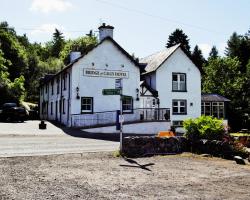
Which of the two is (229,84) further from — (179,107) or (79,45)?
(79,45)

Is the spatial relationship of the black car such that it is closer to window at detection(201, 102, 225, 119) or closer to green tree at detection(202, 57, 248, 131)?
window at detection(201, 102, 225, 119)

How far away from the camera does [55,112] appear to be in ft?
132

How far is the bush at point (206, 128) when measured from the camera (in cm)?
1542

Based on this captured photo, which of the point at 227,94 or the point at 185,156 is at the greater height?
the point at 227,94

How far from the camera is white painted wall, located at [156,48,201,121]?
3694 centimetres

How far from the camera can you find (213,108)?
43.9 meters

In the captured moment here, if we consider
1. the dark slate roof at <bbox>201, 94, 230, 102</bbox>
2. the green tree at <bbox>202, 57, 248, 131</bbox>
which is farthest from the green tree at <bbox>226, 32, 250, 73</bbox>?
the dark slate roof at <bbox>201, 94, 230, 102</bbox>

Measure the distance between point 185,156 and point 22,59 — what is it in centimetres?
5694

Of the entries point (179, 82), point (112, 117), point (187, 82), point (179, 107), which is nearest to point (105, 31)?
point (112, 117)

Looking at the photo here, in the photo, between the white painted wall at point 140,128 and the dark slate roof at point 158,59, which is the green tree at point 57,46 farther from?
the white painted wall at point 140,128

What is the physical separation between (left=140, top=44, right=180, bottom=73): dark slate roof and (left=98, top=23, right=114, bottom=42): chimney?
608 cm

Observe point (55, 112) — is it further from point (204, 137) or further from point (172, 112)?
point (204, 137)

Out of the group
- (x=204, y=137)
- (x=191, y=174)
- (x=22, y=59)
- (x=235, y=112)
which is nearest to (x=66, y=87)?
(x=204, y=137)

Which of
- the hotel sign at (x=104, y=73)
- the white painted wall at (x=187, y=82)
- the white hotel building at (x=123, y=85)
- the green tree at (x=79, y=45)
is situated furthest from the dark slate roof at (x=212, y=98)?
the green tree at (x=79, y=45)
